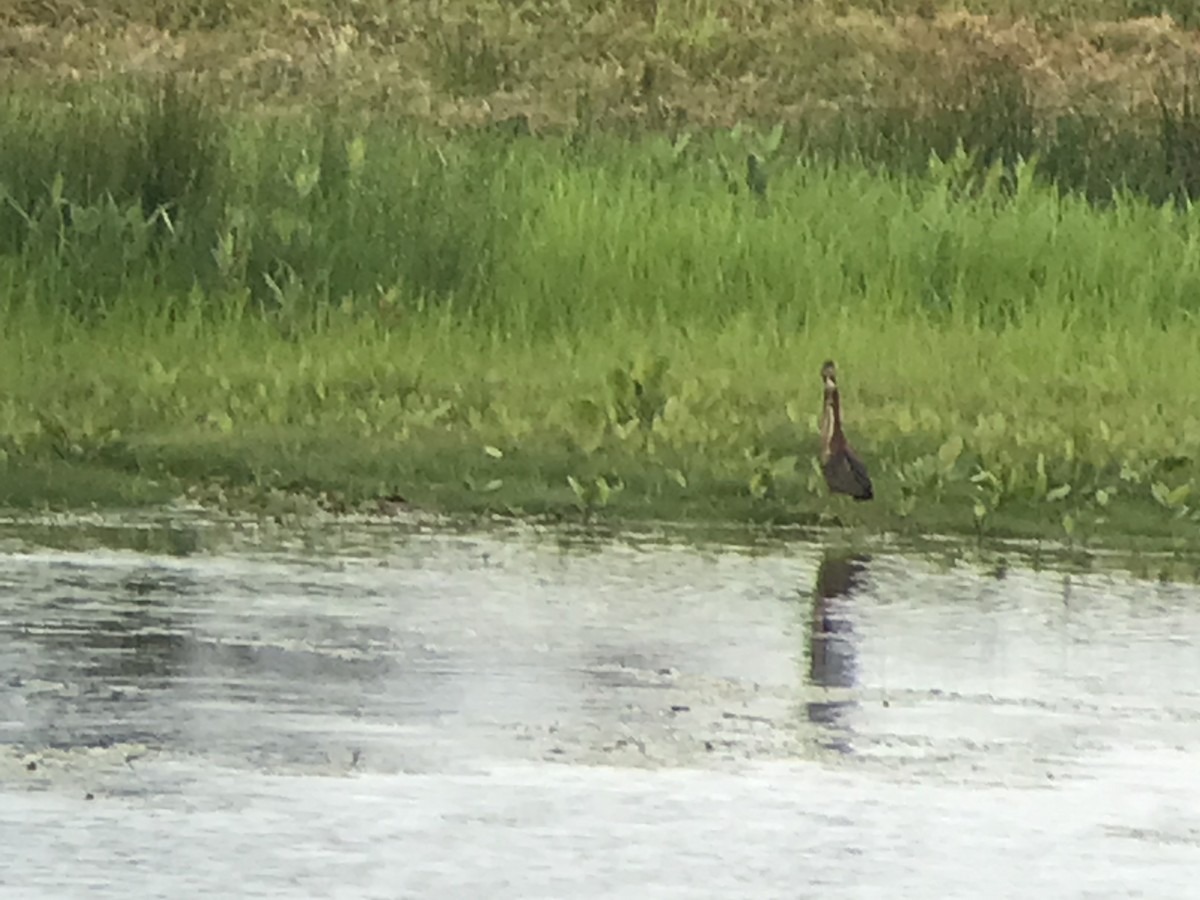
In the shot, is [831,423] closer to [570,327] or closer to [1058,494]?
[1058,494]

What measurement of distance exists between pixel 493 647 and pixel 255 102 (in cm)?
1502

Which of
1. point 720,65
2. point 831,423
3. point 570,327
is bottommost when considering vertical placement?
point 570,327

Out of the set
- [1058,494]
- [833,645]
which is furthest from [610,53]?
[833,645]

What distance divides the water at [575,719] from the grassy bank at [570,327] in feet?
2.94

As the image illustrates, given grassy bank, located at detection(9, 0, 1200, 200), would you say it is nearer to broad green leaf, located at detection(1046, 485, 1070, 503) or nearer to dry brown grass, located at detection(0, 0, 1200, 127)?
dry brown grass, located at detection(0, 0, 1200, 127)

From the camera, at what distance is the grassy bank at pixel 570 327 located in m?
11.5

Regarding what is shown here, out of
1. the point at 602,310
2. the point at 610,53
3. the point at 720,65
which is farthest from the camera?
the point at 610,53

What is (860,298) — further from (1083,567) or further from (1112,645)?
(1112,645)

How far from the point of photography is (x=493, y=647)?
866cm

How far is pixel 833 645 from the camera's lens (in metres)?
8.85

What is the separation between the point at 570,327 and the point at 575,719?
8038 millimetres

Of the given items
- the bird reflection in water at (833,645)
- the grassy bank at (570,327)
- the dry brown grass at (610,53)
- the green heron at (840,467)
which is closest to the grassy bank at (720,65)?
the dry brown grass at (610,53)

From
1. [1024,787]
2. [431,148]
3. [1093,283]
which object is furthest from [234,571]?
[431,148]

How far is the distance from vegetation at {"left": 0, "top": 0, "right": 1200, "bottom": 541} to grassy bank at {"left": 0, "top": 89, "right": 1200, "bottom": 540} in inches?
1.0
